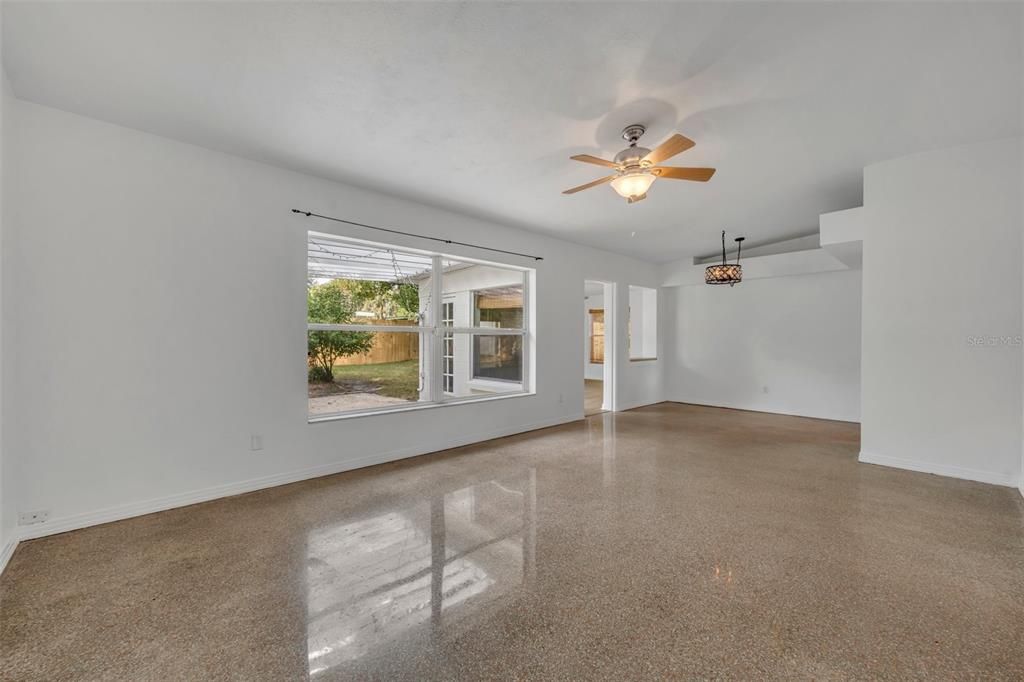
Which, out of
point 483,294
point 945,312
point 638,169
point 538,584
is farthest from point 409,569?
point 945,312

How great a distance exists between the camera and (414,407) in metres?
4.32

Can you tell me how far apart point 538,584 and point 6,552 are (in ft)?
9.48

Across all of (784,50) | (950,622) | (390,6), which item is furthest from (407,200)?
(950,622)

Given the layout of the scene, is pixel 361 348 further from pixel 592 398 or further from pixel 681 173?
pixel 592 398

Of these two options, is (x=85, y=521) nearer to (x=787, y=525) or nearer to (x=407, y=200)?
(x=407, y=200)

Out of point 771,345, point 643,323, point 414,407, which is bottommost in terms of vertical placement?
point 414,407

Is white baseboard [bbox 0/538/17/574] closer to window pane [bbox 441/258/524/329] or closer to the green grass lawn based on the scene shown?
the green grass lawn

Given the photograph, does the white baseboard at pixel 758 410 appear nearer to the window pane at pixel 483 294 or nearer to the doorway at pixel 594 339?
the doorway at pixel 594 339

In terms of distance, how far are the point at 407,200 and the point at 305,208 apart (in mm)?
992

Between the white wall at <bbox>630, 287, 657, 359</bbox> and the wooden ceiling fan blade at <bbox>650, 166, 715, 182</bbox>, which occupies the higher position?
the wooden ceiling fan blade at <bbox>650, 166, 715, 182</bbox>

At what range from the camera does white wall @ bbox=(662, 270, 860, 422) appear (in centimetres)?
612

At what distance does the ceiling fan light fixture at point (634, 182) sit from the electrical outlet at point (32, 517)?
421cm

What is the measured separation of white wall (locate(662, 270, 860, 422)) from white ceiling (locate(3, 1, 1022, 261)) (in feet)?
10.7

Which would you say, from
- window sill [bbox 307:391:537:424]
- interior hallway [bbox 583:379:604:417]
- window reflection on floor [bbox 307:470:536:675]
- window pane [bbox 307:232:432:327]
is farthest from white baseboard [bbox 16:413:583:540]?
interior hallway [bbox 583:379:604:417]
